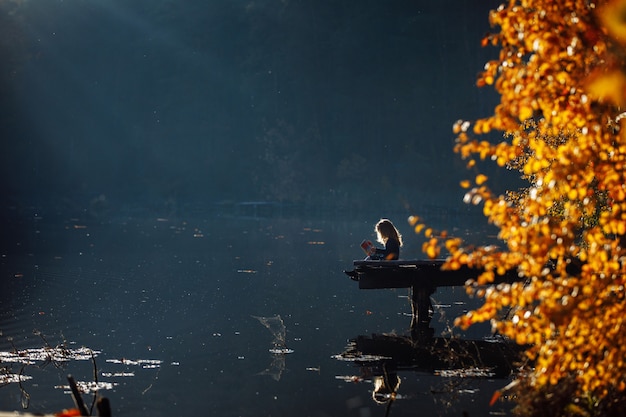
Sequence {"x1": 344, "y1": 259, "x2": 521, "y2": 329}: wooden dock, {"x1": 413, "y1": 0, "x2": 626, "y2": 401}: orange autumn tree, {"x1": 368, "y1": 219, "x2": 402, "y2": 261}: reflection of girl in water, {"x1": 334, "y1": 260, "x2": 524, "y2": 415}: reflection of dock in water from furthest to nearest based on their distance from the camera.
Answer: {"x1": 368, "y1": 219, "x2": 402, "y2": 261}: reflection of girl in water < {"x1": 344, "y1": 259, "x2": 521, "y2": 329}: wooden dock < {"x1": 334, "y1": 260, "x2": 524, "y2": 415}: reflection of dock in water < {"x1": 413, "y1": 0, "x2": 626, "y2": 401}: orange autumn tree

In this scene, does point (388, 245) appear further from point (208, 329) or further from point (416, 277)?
point (208, 329)

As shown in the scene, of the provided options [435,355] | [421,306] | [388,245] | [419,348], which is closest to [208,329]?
[388,245]

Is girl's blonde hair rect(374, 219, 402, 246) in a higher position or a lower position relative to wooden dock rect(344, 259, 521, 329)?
higher

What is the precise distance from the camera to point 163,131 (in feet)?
314

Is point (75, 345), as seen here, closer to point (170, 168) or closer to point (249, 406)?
point (249, 406)

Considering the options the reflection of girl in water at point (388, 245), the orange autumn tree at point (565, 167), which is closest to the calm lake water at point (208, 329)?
the reflection of girl in water at point (388, 245)

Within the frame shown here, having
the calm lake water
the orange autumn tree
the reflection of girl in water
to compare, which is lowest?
the calm lake water

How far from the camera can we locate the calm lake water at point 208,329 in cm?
1595

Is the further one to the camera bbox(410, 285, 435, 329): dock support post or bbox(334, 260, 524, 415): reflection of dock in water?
bbox(410, 285, 435, 329): dock support post

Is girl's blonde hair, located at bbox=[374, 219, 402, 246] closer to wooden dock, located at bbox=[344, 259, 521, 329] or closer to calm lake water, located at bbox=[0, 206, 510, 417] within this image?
wooden dock, located at bbox=[344, 259, 521, 329]

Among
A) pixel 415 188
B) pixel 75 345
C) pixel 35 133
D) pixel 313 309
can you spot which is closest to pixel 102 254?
pixel 313 309

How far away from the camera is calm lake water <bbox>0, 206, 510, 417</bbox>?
52.3 ft

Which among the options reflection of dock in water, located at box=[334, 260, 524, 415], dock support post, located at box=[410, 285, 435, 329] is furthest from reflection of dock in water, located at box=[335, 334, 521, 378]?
dock support post, located at box=[410, 285, 435, 329]

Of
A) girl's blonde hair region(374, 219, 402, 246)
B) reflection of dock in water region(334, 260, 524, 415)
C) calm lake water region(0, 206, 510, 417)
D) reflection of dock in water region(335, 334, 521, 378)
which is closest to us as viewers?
calm lake water region(0, 206, 510, 417)
